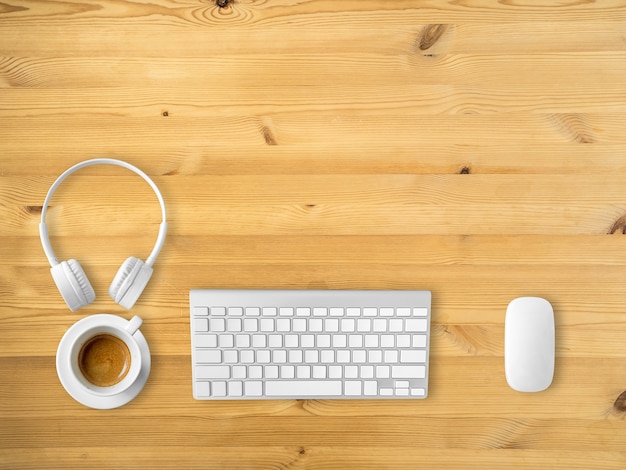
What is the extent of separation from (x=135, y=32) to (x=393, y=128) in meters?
0.45

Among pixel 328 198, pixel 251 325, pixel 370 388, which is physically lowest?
pixel 370 388

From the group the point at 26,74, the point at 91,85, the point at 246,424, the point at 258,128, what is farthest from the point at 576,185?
the point at 26,74

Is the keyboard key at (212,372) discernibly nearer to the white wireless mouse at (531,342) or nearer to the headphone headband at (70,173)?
the headphone headband at (70,173)

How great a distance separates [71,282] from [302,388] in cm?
40

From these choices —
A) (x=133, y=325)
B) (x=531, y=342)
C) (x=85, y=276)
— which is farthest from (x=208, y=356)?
(x=531, y=342)

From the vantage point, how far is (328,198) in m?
0.93

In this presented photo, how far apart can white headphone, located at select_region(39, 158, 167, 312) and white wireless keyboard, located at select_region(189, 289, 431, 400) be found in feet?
0.28

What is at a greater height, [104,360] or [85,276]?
[85,276]

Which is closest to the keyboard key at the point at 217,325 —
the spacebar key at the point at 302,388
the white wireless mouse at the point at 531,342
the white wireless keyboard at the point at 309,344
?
the white wireless keyboard at the point at 309,344

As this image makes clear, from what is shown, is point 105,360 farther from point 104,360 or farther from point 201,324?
point 201,324

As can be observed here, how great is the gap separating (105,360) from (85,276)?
0.48 ft

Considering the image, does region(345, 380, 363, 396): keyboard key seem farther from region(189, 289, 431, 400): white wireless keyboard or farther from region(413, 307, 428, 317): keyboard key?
region(413, 307, 428, 317): keyboard key

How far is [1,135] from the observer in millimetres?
923

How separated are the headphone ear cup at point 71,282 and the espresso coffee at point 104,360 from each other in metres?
0.08
